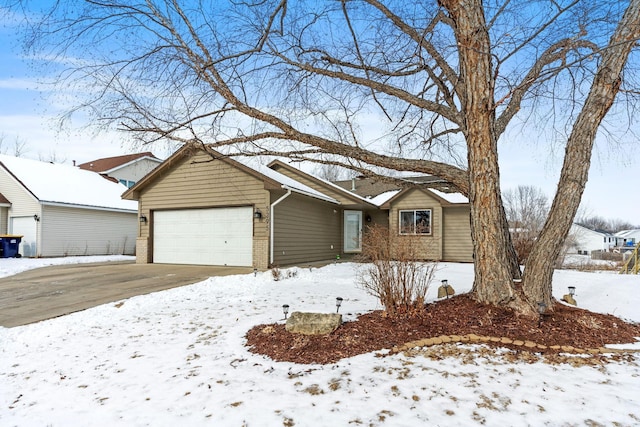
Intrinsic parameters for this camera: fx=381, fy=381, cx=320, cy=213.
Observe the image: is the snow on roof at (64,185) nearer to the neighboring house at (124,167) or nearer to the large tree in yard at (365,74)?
the neighboring house at (124,167)

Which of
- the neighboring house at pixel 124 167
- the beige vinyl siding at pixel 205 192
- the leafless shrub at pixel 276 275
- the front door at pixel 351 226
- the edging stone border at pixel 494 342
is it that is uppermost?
the neighboring house at pixel 124 167

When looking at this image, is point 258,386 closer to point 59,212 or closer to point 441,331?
point 441,331

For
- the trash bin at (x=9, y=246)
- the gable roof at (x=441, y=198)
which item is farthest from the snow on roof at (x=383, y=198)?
the trash bin at (x=9, y=246)

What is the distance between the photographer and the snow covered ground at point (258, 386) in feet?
8.95

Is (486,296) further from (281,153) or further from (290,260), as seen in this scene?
(290,260)

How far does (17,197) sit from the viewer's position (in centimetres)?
1702

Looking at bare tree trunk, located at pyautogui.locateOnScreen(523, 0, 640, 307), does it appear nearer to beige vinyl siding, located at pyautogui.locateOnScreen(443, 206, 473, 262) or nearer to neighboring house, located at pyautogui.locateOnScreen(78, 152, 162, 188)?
beige vinyl siding, located at pyautogui.locateOnScreen(443, 206, 473, 262)

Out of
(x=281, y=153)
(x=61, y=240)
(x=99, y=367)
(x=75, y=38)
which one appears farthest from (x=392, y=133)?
(x=61, y=240)

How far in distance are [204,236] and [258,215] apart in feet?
8.47

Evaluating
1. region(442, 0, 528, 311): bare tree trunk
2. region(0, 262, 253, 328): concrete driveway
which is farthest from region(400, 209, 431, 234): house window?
region(442, 0, 528, 311): bare tree trunk

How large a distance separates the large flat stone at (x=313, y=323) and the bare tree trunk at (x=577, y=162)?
97.6 inches

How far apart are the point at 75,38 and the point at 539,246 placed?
6956mm

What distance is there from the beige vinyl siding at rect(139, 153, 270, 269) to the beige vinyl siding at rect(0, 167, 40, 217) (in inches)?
249

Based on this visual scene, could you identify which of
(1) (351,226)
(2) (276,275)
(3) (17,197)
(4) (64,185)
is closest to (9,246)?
(3) (17,197)
